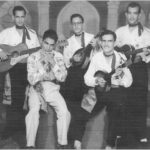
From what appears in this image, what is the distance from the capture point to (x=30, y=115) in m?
5.96

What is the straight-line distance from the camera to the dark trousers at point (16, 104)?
6.00 metres

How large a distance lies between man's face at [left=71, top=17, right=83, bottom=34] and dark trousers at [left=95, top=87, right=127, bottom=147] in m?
0.75

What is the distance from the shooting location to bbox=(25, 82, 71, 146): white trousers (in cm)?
595

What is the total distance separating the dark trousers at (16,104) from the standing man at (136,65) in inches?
46.9

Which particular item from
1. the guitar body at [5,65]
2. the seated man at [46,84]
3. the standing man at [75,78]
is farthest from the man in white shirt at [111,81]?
the guitar body at [5,65]

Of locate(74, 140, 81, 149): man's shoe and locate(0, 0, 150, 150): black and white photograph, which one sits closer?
locate(0, 0, 150, 150): black and white photograph

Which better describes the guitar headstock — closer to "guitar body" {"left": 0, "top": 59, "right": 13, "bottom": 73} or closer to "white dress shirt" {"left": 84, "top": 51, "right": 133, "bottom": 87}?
"white dress shirt" {"left": 84, "top": 51, "right": 133, "bottom": 87}

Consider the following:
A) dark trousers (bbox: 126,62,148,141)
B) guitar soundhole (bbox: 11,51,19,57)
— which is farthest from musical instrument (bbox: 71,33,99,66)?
guitar soundhole (bbox: 11,51,19,57)

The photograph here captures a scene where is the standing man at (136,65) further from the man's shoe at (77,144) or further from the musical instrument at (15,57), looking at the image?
the musical instrument at (15,57)

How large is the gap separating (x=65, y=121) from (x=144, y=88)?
100cm

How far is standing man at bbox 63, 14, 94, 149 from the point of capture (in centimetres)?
598

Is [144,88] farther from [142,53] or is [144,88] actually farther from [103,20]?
[103,20]

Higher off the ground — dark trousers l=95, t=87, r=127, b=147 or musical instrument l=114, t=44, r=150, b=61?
musical instrument l=114, t=44, r=150, b=61

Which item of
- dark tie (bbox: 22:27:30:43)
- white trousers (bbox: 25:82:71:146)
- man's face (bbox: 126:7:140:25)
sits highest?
man's face (bbox: 126:7:140:25)
